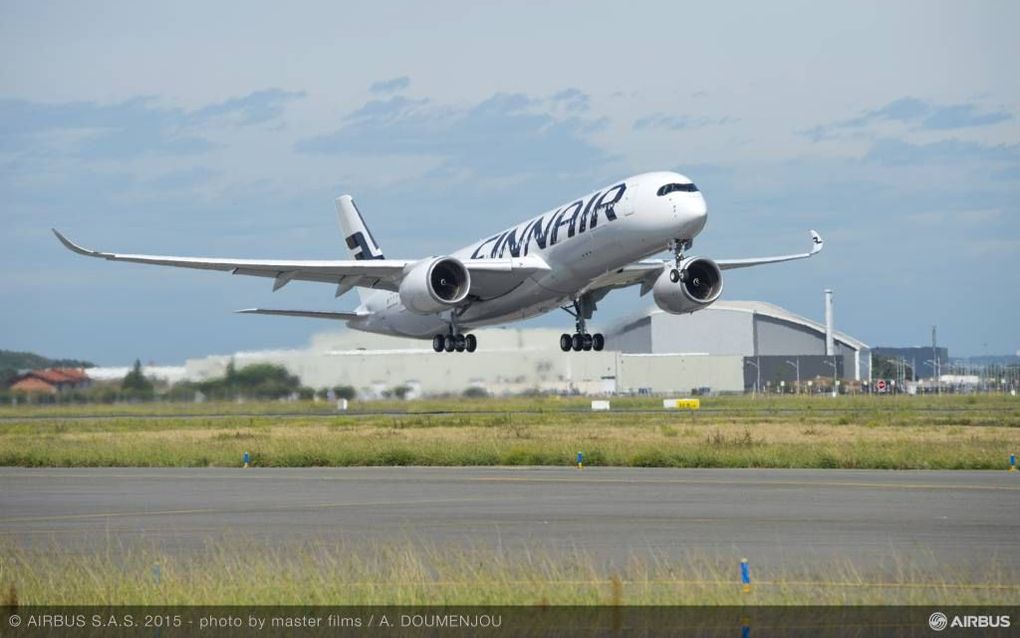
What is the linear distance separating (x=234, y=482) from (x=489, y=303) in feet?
65.9

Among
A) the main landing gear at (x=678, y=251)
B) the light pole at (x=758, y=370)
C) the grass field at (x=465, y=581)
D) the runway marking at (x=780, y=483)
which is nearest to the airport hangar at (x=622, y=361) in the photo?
the light pole at (x=758, y=370)

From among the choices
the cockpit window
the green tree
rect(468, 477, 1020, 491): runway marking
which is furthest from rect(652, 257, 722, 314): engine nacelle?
the green tree

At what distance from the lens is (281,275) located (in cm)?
4966

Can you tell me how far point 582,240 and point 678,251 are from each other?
320 centimetres

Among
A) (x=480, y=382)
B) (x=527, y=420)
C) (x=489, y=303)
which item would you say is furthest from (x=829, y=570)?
(x=480, y=382)

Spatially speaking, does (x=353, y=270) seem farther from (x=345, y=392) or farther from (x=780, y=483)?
(x=780, y=483)

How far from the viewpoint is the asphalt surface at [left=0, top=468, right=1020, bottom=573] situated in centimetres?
1841

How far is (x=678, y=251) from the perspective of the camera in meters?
42.7

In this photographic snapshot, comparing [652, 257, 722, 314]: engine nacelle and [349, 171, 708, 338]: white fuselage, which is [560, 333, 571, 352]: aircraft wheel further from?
[652, 257, 722, 314]: engine nacelle

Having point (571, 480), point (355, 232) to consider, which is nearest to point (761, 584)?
point (571, 480)

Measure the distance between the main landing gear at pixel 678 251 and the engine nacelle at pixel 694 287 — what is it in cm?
200
